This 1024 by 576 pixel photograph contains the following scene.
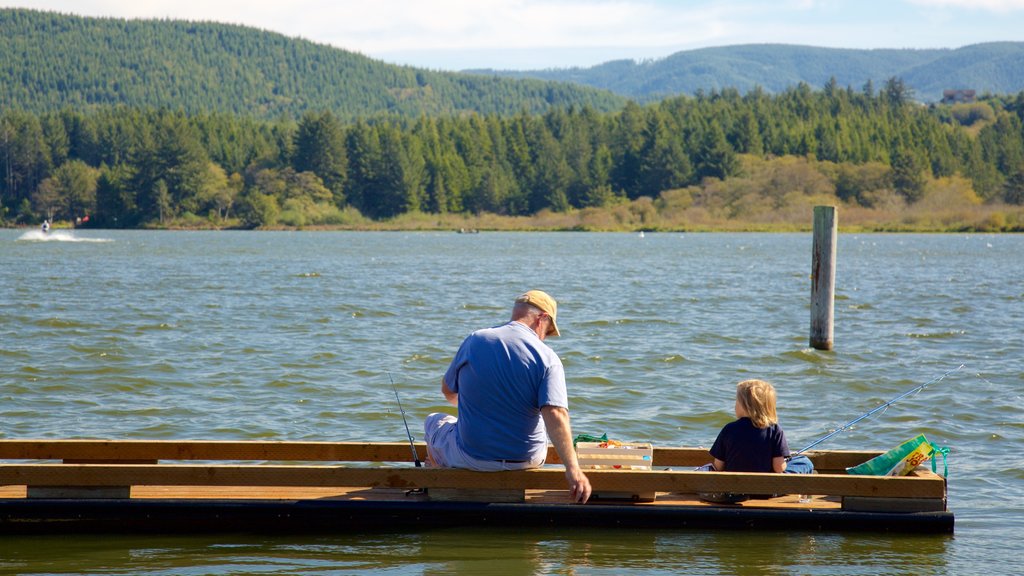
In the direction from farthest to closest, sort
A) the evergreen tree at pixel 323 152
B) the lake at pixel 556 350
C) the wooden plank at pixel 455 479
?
the evergreen tree at pixel 323 152
the wooden plank at pixel 455 479
the lake at pixel 556 350

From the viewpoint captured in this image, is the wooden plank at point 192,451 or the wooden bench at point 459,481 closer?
the wooden bench at point 459,481

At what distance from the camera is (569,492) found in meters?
9.50

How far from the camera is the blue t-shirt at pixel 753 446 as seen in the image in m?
9.53

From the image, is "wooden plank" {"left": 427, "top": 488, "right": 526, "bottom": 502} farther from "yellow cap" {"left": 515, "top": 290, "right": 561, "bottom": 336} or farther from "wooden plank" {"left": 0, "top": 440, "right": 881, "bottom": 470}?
"yellow cap" {"left": 515, "top": 290, "right": 561, "bottom": 336}

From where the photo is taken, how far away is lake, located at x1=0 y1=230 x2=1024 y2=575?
29.8 ft

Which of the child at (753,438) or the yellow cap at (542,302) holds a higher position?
the yellow cap at (542,302)

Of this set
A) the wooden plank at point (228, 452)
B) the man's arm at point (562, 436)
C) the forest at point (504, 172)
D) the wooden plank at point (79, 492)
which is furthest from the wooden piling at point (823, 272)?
the forest at point (504, 172)

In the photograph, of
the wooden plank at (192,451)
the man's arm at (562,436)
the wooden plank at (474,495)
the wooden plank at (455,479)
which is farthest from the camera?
the wooden plank at (192,451)

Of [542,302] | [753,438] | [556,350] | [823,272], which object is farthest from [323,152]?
[542,302]

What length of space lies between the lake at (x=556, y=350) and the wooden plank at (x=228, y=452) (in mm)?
1116

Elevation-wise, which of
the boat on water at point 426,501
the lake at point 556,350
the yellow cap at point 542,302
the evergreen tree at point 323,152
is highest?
the evergreen tree at point 323,152

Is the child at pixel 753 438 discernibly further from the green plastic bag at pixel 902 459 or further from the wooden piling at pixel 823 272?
the wooden piling at pixel 823 272

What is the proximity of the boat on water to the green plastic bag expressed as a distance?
19cm

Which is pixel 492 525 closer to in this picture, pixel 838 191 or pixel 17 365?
pixel 17 365
